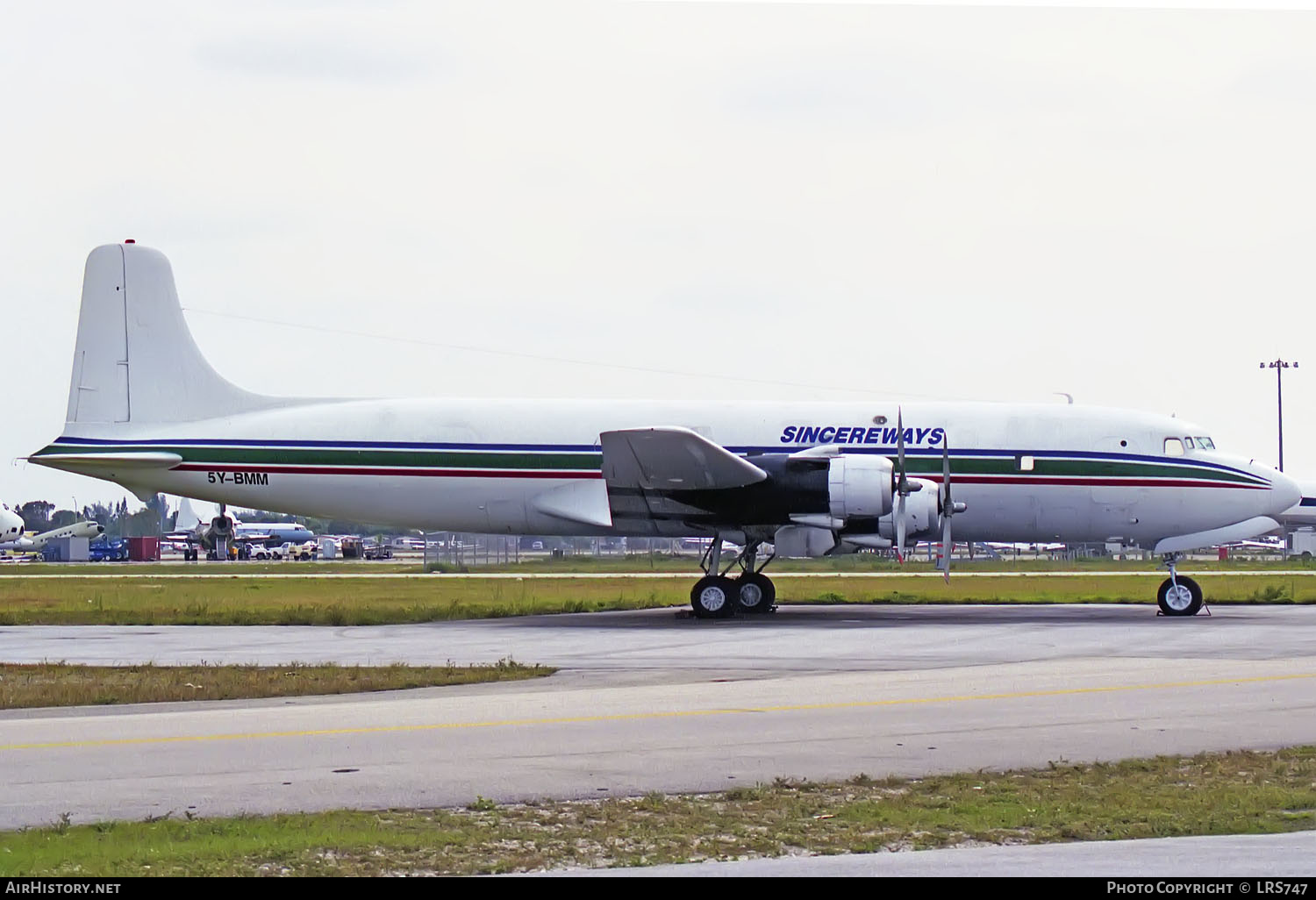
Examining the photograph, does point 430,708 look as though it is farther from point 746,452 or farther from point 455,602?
point 455,602

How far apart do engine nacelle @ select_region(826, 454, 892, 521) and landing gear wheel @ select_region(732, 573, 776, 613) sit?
2.26 metres

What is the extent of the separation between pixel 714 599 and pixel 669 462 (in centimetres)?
274

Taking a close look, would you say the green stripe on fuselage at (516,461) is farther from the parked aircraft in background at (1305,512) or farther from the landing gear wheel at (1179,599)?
the parked aircraft in background at (1305,512)

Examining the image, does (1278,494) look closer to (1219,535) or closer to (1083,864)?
(1219,535)

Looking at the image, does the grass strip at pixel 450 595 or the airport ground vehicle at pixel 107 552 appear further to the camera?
the airport ground vehicle at pixel 107 552

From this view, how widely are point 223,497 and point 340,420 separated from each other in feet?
9.41

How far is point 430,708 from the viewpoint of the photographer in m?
13.4

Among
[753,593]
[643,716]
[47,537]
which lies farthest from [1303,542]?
[643,716]

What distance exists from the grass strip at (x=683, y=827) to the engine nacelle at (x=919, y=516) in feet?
55.9

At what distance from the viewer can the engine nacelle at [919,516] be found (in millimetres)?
26891

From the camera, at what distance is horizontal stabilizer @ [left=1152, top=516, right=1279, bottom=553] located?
28.5 m

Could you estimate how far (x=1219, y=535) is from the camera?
28.7 m

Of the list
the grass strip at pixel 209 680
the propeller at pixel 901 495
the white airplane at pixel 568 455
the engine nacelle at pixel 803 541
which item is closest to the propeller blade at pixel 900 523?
the propeller at pixel 901 495

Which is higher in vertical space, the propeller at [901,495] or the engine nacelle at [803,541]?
the propeller at [901,495]
